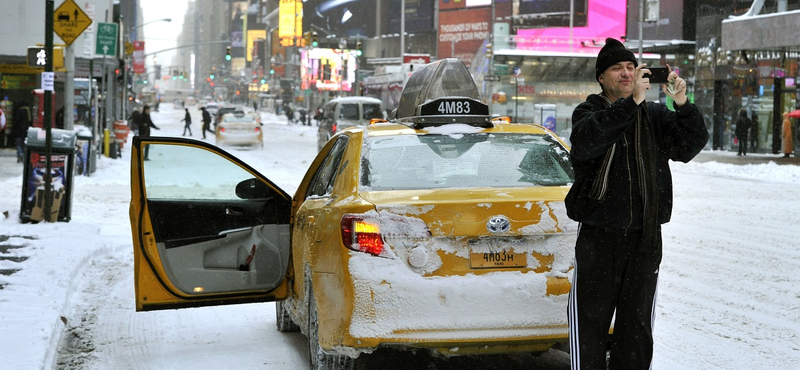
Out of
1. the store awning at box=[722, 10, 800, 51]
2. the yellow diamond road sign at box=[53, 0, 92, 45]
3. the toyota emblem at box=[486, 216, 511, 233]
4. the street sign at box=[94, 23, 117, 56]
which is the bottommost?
the toyota emblem at box=[486, 216, 511, 233]

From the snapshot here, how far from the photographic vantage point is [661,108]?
436cm

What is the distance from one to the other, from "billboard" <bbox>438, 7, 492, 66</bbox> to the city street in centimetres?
8272

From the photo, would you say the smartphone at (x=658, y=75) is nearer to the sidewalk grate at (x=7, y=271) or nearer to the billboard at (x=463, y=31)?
the sidewalk grate at (x=7, y=271)

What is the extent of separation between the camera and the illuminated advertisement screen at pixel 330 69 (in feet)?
315

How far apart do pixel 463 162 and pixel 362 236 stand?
969 mm

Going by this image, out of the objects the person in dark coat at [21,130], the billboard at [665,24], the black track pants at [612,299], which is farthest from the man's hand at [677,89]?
the billboard at [665,24]

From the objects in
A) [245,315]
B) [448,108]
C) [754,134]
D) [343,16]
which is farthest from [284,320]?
[343,16]

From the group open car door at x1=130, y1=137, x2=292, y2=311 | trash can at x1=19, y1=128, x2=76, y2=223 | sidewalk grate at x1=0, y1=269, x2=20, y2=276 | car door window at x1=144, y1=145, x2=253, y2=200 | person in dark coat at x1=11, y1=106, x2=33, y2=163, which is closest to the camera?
open car door at x1=130, y1=137, x2=292, y2=311

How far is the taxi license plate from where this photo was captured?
16.3 ft

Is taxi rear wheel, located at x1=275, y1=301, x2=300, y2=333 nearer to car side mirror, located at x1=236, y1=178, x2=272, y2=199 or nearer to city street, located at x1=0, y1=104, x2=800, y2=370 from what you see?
city street, located at x1=0, y1=104, x2=800, y2=370

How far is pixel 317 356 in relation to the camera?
5426mm

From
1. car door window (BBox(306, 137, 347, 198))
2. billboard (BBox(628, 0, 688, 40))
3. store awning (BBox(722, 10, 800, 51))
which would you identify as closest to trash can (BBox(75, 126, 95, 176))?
car door window (BBox(306, 137, 347, 198))

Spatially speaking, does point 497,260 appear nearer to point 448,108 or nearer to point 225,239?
point 448,108

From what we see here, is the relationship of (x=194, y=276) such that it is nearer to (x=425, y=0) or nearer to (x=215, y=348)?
(x=215, y=348)
